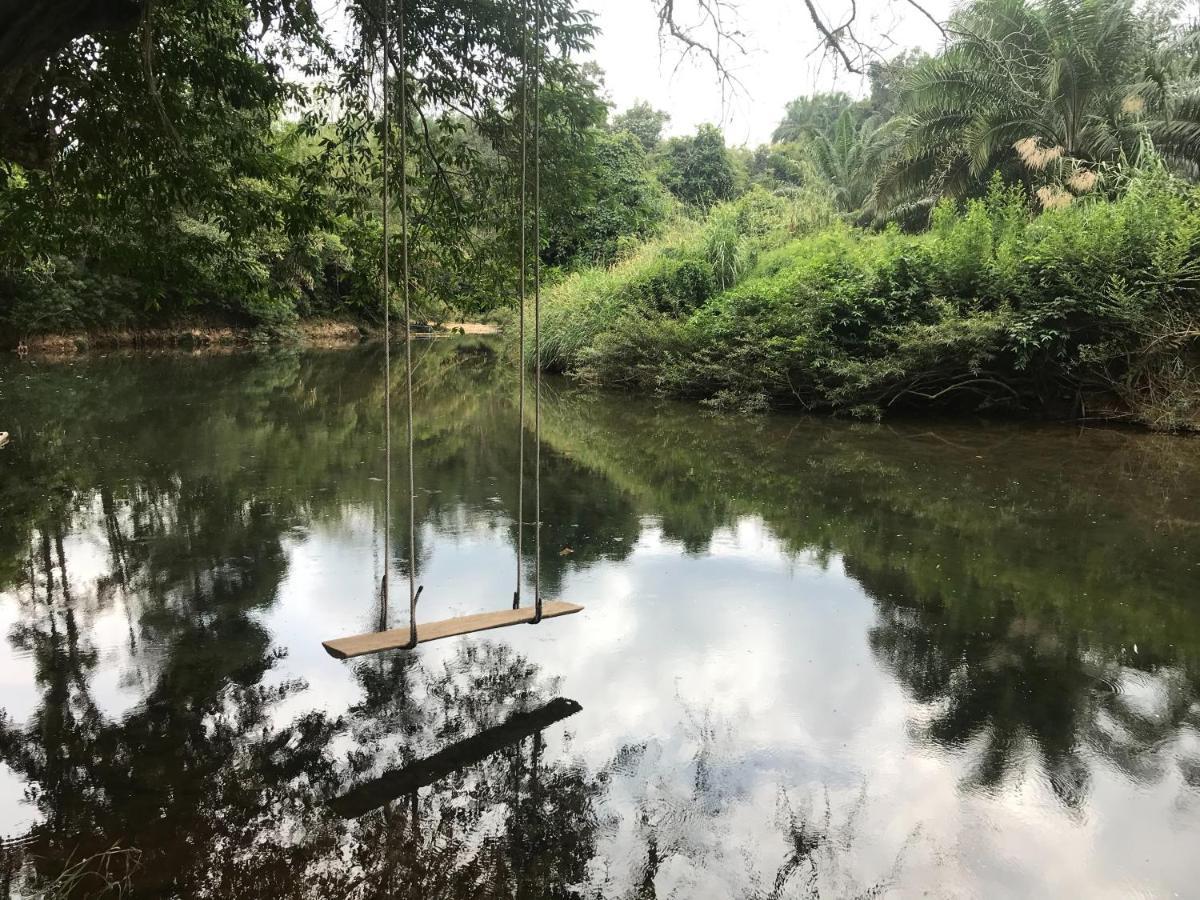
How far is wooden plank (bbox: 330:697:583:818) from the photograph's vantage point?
2779mm

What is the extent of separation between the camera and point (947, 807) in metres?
2.79

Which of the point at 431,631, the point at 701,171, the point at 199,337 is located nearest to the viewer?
the point at 431,631

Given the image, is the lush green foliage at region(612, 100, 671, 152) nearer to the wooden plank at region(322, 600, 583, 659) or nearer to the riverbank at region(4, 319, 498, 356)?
the riverbank at region(4, 319, 498, 356)

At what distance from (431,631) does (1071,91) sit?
1774 cm

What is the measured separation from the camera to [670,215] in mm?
21516

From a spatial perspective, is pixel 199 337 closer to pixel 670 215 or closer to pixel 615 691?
pixel 670 215

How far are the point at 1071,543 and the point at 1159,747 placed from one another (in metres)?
2.88

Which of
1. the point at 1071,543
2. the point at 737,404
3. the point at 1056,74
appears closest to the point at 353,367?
the point at 737,404

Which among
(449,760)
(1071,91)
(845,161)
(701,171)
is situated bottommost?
(449,760)

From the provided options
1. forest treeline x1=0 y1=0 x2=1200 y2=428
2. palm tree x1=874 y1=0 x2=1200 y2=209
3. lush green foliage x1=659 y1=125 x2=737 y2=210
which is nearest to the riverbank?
forest treeline x1=0 y1=0 x2=1200 y2=428

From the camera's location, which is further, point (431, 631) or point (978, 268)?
point (978, 268)

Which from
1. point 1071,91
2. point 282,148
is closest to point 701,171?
point 1071,91

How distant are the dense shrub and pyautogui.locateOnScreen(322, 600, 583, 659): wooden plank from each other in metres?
8.67

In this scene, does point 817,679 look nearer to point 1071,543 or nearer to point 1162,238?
point 1071,543
